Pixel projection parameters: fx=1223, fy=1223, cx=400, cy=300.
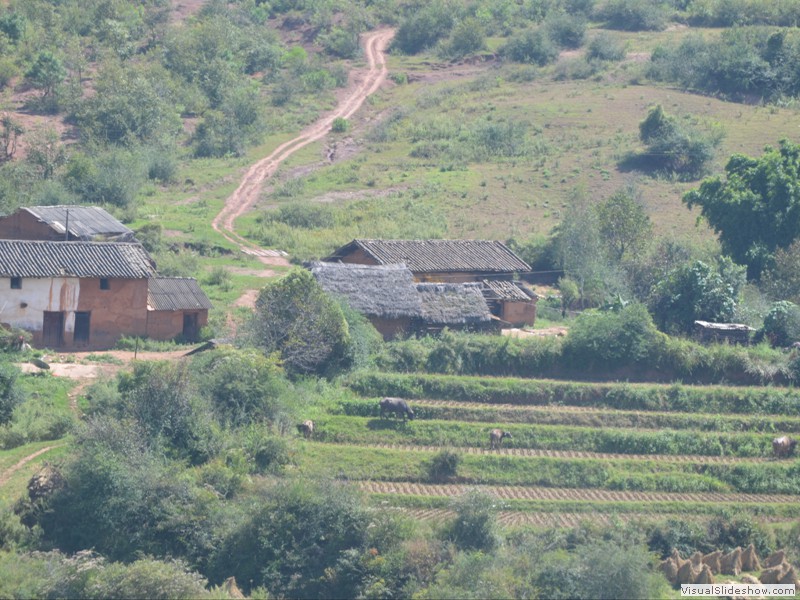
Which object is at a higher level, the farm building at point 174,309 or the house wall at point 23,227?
the house wall at point 23,227

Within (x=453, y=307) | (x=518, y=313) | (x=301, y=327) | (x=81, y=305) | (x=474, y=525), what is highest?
(x=453, y=307)

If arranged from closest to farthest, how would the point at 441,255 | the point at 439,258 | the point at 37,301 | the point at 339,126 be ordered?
1. the point at 37,301
2. the point at 439,258
3. the point at 441,255
4. the point at 339,126

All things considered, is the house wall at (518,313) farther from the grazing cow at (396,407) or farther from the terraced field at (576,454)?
the grazing cow at (396,407)

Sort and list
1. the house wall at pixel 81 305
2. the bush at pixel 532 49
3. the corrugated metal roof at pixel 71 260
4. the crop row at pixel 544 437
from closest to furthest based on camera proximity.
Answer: the crop row at pixel 544 437 < the house wall at pixel 81 305 < the corrugated metal roof at pixel 71 260 < the bush at pixel 532 49

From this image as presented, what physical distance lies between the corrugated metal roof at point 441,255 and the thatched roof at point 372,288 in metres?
2.75

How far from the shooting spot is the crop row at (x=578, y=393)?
104 ft

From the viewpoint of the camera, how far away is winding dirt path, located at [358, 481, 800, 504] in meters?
27.5

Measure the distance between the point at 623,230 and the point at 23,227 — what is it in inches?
875

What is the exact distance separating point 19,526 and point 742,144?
45.8 m

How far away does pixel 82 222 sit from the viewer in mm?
42344

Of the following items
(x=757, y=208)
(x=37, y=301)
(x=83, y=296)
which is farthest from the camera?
(x=757, y=208)

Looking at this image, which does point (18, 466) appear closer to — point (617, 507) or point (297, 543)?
point (297, 543)

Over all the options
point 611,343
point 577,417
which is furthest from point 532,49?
point 577,417

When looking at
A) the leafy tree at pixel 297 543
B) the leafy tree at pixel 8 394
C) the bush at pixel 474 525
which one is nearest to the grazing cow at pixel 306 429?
the leafy tree at pixel 297 543
